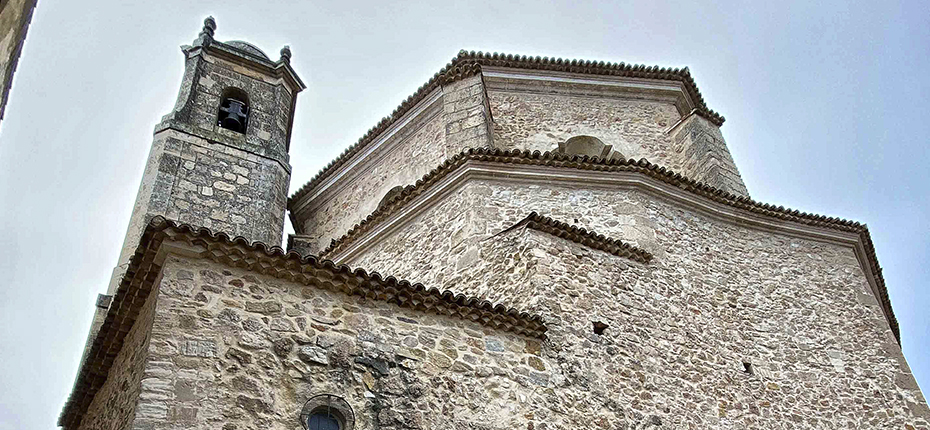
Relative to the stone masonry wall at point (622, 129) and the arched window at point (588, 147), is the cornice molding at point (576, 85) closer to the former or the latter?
the stone masonry wall at point (622, 129)

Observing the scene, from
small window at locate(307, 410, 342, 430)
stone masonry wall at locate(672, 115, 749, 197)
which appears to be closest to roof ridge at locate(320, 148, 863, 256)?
stone masonry wall at locate(672, 115, 749, 197)

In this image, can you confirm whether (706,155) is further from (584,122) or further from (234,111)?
(234,111)

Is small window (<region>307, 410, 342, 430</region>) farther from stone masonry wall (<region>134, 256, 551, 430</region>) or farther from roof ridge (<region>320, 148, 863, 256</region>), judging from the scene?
roof ridge (<region>320, 148, 863, 256</region>)

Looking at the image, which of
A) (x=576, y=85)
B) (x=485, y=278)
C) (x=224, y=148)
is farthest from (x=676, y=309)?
(x=224, y=148)

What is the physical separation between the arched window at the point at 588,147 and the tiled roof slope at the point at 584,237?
3525 millimetres

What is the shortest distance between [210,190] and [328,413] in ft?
16.3

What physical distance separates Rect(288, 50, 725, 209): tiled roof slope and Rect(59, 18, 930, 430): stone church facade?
48 mm

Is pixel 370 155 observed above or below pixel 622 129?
below

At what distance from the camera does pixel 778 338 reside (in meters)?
9.30

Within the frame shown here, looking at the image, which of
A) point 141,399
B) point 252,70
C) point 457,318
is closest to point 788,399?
point 457,318

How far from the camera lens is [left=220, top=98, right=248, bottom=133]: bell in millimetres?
11167

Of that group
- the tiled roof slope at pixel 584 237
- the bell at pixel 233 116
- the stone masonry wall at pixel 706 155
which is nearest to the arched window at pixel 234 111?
the bell at pixel 233 116

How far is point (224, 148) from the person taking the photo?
10570 mm

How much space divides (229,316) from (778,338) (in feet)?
21.3
